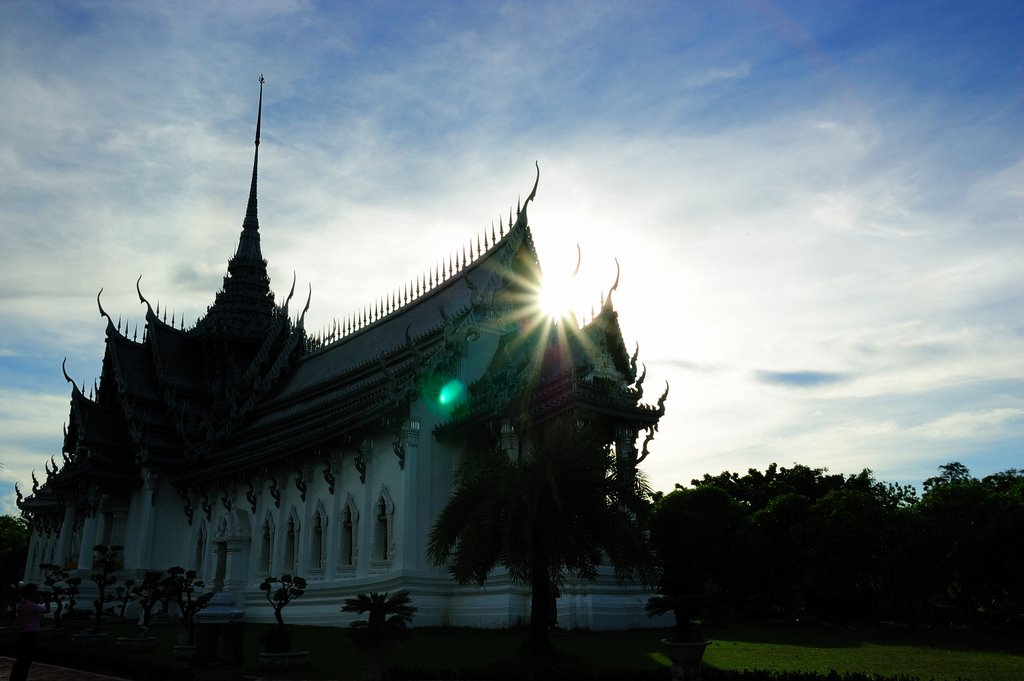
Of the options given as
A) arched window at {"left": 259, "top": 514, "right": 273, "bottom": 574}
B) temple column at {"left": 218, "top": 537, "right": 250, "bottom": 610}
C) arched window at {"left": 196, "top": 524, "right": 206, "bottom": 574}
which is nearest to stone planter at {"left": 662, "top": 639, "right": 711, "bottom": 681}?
arched window at {"left": 259, "top": 514, "right": 273, "bottom": 574}

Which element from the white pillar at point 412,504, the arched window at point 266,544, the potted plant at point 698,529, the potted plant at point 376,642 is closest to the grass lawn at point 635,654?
the potted plant at point 376,642

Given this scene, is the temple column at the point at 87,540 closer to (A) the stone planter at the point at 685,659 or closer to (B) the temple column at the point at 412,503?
(B) the temple column at the point at 412,503

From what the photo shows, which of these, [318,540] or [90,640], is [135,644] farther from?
[318,540]

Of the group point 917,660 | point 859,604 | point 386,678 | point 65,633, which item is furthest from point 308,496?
point 859,604

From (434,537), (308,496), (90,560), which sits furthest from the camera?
(90,560)

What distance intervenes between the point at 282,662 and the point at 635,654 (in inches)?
224

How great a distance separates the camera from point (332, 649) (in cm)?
1638

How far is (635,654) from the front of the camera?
14133 mm

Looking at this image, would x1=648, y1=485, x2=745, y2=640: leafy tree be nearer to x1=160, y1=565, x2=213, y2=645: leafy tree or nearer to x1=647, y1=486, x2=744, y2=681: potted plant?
x1=647, y1=486, x2=744, y2=681: potted plant

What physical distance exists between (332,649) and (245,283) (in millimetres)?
29642

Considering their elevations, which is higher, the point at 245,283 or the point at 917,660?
the point at 245,283

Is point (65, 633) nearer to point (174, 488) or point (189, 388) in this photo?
point (174, 488)

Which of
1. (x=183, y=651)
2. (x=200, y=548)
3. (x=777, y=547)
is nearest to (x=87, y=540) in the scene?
(x=200, y=548)

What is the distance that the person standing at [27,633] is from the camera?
10625 millimetres
